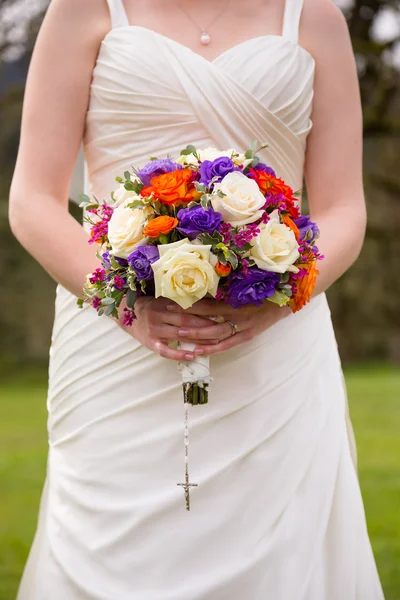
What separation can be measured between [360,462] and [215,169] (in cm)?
806

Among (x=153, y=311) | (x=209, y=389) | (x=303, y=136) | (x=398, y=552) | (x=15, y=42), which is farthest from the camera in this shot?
(x=15, y=42)

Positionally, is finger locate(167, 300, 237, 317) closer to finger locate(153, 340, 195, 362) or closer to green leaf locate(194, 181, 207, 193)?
finger locate(153, 340, 195, 362)

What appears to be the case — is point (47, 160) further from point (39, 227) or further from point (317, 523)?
point (317, 523)

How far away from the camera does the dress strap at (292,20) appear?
3035 mm

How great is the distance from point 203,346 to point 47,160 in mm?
841

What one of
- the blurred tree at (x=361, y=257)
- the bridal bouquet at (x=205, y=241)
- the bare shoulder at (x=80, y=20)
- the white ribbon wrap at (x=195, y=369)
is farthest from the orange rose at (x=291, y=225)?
the blurred tree at (x=361, y=257)

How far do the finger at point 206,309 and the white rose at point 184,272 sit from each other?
0.16 m

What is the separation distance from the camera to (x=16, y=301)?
16969mm

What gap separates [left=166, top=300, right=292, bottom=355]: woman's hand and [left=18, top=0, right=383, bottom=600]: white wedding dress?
28 centimetres

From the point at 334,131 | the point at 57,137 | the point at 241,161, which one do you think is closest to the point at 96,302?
the point at 241,161

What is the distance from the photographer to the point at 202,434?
2.84m

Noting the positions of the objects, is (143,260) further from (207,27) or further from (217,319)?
(207,27)

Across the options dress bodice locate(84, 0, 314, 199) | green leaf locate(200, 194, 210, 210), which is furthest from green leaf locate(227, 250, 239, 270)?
dress bodice locate(84, 0, 314, 199)

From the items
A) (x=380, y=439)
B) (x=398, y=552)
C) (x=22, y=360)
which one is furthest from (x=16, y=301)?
(x=398, y=552)
